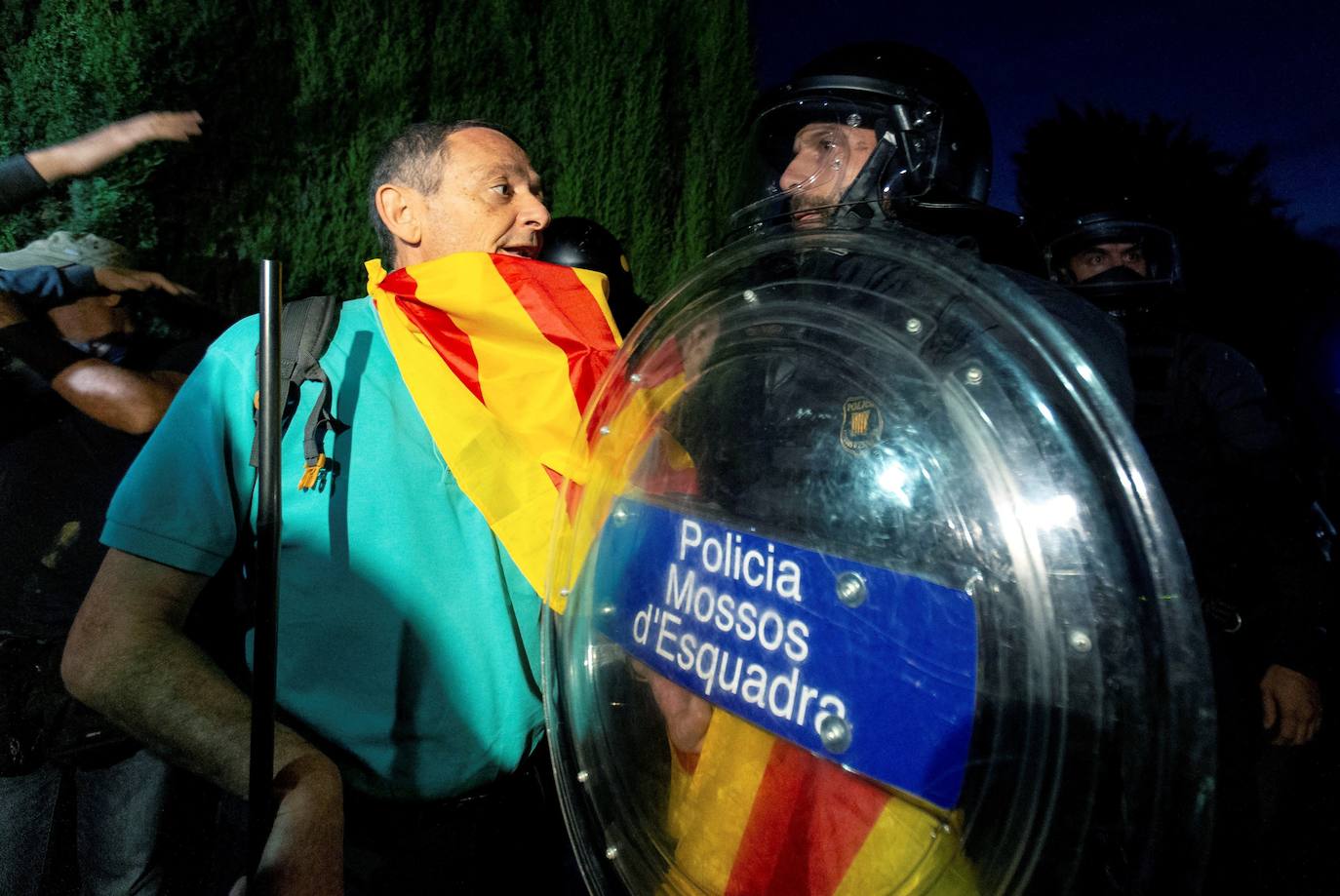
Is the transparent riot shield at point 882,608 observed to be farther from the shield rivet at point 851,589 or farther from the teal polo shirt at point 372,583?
the teal polo shirt at point 372,583

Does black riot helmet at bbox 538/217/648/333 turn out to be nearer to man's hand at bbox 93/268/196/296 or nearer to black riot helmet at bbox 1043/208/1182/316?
man's hand at bbox 93/268/196/296

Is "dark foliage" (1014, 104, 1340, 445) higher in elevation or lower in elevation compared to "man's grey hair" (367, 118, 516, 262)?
higher

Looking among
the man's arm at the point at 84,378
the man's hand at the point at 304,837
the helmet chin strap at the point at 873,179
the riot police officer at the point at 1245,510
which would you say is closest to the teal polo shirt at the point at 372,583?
the man's hand at the point at 304,837

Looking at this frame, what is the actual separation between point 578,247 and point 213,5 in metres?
1.99

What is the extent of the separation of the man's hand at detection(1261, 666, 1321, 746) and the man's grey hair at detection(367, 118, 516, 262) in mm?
2622

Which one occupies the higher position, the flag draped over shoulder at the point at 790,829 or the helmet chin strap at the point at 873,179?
the helmet chin strap at the point at 873,179

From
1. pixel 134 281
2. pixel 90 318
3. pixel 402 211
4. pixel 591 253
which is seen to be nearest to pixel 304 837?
pixel 402 211

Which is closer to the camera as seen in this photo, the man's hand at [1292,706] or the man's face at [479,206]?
the man's face at [479,206]

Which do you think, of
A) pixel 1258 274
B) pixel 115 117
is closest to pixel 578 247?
pixel 115 117

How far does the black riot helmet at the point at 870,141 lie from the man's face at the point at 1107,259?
1.30 m

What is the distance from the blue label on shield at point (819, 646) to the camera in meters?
0.66

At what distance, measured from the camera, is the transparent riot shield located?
577 mm

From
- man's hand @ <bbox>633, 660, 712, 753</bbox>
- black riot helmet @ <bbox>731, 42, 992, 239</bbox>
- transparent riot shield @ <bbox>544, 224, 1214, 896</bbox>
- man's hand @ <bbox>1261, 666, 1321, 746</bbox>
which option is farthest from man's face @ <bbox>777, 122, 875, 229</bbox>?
man's hand @ <bbox>1261, 666, 1321, 746</bbox>

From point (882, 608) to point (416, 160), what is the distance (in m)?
1.78
